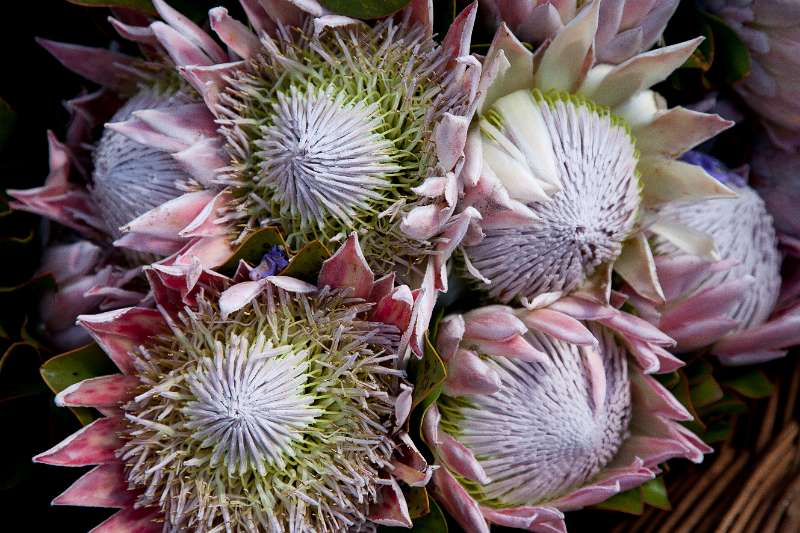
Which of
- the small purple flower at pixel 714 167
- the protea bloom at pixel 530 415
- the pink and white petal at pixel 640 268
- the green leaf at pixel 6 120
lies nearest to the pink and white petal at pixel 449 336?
the protea bloom at pixel 530 415

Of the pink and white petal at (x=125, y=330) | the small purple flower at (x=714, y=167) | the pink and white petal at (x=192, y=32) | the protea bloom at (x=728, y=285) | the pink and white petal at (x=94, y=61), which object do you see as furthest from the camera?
the small purple flower at (x=714, y=167)

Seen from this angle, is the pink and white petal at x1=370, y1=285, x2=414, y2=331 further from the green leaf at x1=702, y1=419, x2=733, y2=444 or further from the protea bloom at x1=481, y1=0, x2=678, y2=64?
the green leaf at x1=702, y1=419, x2=733, y2=444

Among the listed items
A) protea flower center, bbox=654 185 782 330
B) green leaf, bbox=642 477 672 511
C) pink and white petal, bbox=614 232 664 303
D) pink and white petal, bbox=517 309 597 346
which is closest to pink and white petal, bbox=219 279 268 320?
pink and white petal, bbox=517 309 597 346

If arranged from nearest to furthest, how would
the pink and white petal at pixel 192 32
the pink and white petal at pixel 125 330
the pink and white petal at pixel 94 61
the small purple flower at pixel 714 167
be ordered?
the pink and white petal at pixel 125 330
the pink and white petal at pixel 192 32
the pink and white petal at pixel 94 61
the small purple flower at pixel 714 167

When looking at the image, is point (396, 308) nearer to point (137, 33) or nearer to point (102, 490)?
point (102, 490)

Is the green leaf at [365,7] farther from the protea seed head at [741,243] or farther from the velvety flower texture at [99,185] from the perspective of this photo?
the protea seed head at [741,243]

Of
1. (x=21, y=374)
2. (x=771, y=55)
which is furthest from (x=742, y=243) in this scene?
(x=21, y=374)

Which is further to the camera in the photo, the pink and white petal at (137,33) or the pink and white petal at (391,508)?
the pink and white petal at (137,33)
